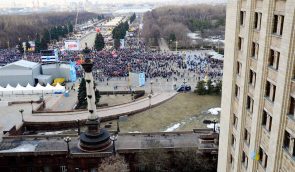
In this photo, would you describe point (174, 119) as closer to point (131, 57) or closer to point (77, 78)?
point (77, 78)

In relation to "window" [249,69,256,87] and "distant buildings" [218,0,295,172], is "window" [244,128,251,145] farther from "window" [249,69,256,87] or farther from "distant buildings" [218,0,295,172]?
"window" [249,69,256,87]

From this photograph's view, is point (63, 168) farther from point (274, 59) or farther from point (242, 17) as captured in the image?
point (274, 59)

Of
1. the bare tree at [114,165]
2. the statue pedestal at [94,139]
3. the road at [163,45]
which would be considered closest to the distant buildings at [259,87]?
the bare tree at [114,165]

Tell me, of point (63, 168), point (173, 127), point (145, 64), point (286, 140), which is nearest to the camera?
point (286, 140)

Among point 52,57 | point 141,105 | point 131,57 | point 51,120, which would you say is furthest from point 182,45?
point 51,120

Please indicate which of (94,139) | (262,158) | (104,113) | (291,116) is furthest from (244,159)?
(104,113)

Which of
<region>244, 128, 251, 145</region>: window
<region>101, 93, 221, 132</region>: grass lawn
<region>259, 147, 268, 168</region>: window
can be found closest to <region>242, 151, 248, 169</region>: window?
<region>244, 128, 251, 145</region>: window
